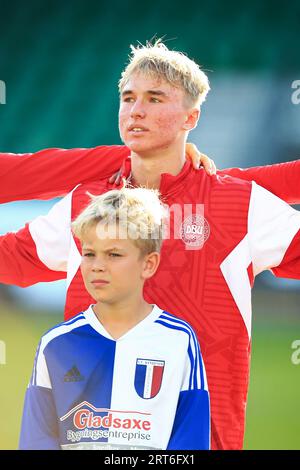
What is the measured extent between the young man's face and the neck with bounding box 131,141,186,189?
0.09 ft

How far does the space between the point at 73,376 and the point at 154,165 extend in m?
0.62

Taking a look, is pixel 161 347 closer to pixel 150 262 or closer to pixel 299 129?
pixel 150 262

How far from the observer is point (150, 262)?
1951mm

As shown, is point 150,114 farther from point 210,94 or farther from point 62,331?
point 210,94

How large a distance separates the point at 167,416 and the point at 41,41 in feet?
9.99

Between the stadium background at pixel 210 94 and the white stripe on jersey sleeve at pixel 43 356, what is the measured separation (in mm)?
1950

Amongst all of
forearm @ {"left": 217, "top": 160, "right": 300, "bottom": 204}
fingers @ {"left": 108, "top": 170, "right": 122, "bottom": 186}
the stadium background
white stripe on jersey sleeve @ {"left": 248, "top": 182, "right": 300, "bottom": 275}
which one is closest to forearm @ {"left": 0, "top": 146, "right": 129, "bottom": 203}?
fingers @ {"left": 108, "top": 170, "right": 122, "bottom": 186}

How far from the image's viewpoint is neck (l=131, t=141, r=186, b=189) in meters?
2.19

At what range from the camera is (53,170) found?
2367 millimetres

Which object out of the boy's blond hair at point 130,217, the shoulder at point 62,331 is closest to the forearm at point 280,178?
the boy's blond hair at point 130,217

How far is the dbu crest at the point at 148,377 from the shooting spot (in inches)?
71.9

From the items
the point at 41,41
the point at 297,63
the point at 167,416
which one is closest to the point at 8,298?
the point at 41,41

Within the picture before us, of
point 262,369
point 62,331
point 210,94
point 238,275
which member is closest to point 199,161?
point 238,275

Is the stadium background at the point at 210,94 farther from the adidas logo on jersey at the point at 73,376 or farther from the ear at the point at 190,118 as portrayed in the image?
the adidas logo on jersey at the point at 73,376
